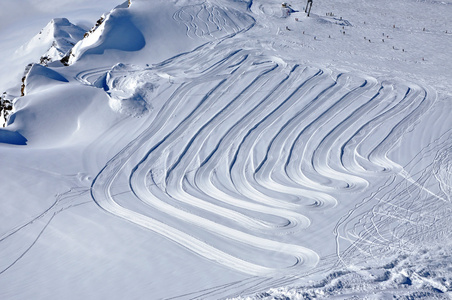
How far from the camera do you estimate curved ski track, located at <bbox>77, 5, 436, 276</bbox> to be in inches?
367

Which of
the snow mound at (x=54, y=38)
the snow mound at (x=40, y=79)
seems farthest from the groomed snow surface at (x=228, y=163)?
the snow mound at (x=54, y=38)

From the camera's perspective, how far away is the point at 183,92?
550 inches

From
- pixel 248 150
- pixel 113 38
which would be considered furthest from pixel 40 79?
pixel 248 150

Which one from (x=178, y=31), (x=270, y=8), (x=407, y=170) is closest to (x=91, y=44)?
(x=178, y=31)

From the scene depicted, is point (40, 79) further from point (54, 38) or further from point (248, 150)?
point (54, 38)

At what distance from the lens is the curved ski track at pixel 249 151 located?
9328 mm

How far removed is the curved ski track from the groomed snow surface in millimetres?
45

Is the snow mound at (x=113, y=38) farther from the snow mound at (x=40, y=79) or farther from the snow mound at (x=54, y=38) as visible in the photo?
the snow mound at (x=54, y=38)

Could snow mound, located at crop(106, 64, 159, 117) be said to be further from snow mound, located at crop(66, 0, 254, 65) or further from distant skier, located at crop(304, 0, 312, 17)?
distant skier, located at crop(304, 0, 312, 17)

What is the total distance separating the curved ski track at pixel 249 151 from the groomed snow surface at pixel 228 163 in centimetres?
4

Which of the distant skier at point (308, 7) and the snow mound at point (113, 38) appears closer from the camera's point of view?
the snow mound at point (113, 38)

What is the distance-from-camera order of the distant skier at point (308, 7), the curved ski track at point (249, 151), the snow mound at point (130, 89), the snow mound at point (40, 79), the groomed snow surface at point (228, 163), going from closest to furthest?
the groomed snow surface at point (228, 163) < the curved ski track at point (249, 151) < the snow mound at point (130, 89) < the snow mound at point (40, 79) < the distant skier at point (308, 7)

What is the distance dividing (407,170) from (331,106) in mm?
3310

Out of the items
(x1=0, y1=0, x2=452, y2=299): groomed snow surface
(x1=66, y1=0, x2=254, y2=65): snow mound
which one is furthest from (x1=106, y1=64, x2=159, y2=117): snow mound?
(x1=66, y1=0, x2=254, y2=65): snow mound
